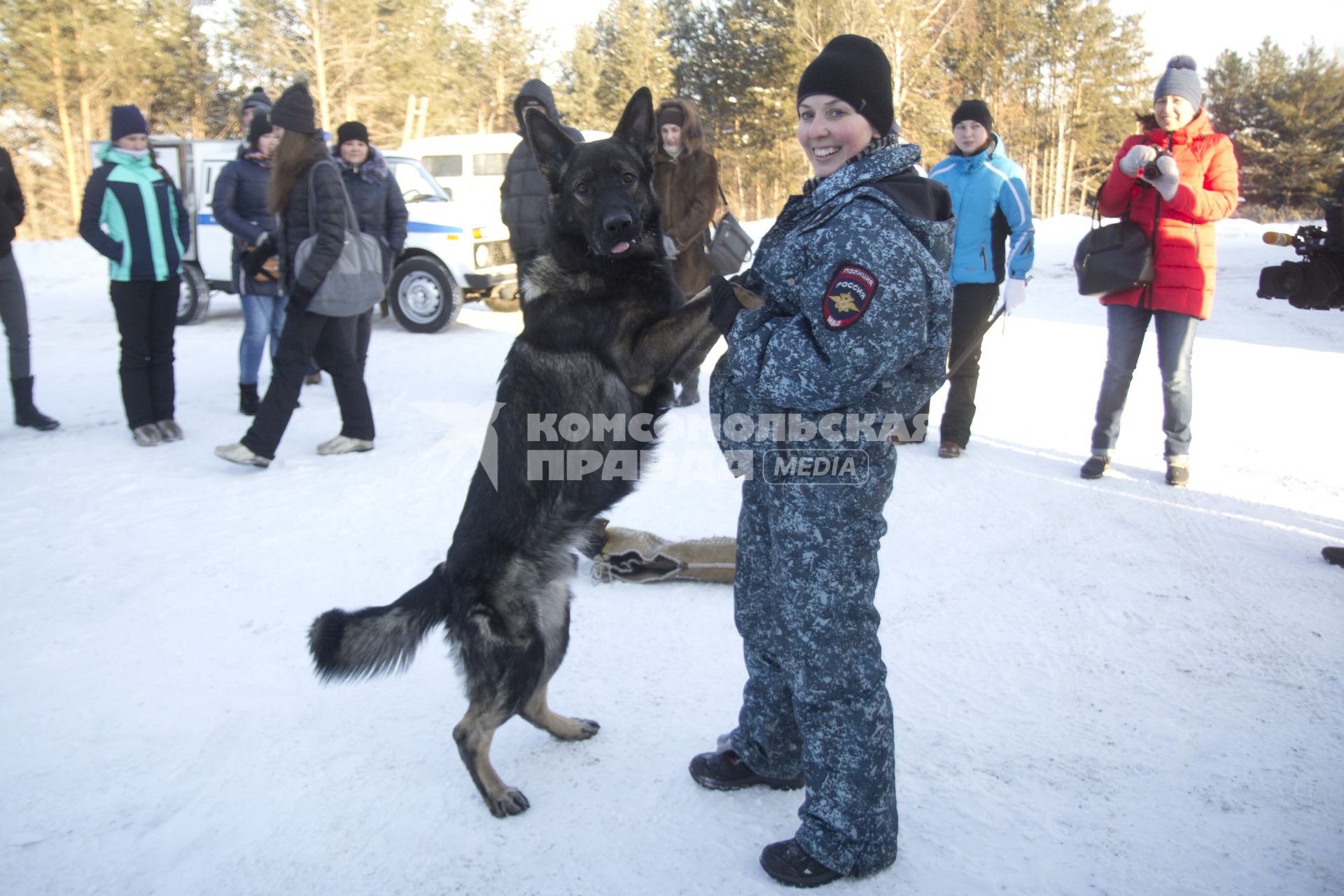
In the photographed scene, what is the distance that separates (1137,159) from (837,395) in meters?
3.65

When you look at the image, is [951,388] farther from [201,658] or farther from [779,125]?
[779,125]

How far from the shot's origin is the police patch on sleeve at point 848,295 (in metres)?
1.76

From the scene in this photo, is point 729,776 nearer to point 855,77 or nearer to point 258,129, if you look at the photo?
point 855,77

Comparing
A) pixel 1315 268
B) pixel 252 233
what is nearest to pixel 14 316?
pixel 252 233

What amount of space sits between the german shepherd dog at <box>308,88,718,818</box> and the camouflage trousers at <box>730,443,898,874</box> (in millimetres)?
590

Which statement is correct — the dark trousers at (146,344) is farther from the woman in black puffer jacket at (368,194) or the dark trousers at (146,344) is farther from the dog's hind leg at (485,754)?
the dog's hind leg at (485,754)

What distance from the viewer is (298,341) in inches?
206

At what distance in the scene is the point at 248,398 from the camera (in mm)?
6469

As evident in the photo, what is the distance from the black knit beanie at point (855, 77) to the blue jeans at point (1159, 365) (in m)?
3.47

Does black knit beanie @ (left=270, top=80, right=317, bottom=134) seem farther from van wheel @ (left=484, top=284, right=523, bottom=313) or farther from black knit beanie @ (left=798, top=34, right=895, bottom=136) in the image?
van wheel @ (left=484, top=284, right=523, bottom=313)

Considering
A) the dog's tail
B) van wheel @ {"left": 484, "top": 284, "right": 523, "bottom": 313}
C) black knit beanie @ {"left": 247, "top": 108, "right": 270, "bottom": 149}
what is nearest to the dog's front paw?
the dog's tail

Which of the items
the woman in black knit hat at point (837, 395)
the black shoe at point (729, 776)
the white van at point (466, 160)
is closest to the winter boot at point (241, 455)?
the black shoe at point (729, 776)

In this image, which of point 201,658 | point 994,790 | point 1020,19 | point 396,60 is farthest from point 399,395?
point 1020,19

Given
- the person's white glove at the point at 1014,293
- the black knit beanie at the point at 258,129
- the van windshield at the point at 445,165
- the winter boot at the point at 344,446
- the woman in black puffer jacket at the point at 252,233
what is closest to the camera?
the person's white glove at the point at 1014,293
